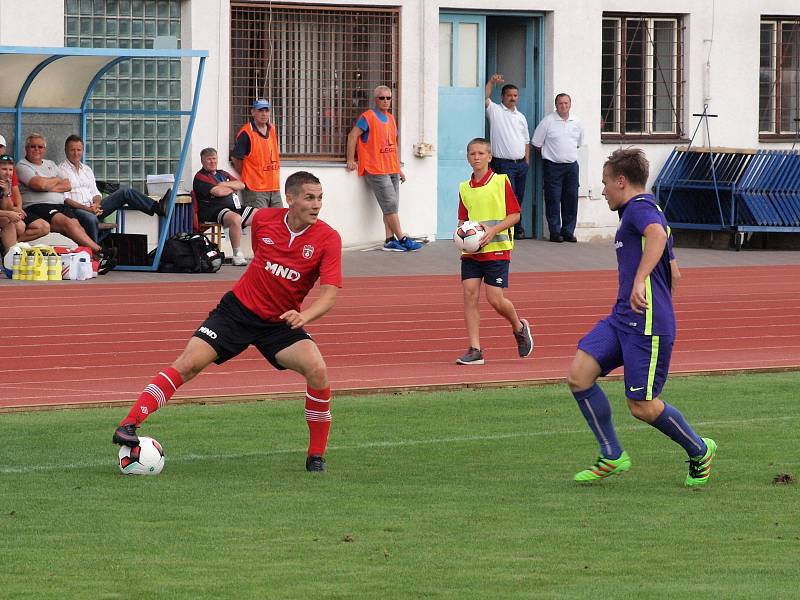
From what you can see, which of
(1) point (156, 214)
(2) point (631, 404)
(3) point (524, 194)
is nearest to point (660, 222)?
(2) point (631, 404)

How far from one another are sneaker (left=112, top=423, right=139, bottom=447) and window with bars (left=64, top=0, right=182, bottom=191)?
14.3 metres

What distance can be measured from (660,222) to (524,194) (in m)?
17.9

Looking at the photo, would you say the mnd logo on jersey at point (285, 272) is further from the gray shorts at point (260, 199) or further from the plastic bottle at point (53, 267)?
the gray shorts at point (260, 199)

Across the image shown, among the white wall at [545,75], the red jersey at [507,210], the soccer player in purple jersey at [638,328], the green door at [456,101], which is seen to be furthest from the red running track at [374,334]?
the soccer player in purple jersey at [638,328]

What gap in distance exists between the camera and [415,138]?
24922mm

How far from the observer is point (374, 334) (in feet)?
52.6

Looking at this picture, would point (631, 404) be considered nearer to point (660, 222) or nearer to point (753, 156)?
point (660, 222)

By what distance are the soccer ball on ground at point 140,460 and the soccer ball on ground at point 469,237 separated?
5.21 metres

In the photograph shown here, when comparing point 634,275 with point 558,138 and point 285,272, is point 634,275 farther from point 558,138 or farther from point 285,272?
point 558,138

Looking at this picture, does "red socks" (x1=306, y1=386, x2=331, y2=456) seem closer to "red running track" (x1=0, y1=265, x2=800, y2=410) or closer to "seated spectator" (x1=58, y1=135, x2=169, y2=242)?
"red running track" (x1=0, y1=265, x2=800, y2=410)

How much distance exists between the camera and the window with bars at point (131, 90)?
22.5 meters

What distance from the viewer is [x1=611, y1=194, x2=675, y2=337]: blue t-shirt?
8.37 m

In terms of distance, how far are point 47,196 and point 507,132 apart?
7374mm

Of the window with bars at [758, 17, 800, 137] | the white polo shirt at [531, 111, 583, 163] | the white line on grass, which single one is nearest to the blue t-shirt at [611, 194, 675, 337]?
the white line on grass
